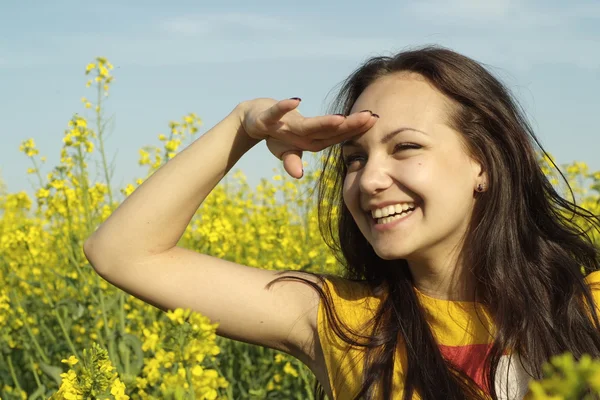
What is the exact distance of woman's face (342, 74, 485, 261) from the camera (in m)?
1.72

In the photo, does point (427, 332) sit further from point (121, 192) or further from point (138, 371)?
point (121, 192)

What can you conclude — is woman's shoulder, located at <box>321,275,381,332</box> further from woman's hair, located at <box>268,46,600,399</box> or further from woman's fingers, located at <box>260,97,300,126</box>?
woman's fingers, located at <box>260,97,300,126</box>

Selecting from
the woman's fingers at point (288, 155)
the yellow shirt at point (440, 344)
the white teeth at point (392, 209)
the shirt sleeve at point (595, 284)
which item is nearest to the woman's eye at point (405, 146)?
the white teeth at point (392, 209)

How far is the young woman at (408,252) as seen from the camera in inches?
69.1

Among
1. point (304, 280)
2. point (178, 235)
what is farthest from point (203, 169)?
point (304, 280)

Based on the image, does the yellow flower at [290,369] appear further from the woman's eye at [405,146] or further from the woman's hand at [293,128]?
the woman's eye at [405,146]

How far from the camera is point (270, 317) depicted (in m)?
1.89

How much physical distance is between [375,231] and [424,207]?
0.12m

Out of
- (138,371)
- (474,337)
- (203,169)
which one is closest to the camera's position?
(474,337)

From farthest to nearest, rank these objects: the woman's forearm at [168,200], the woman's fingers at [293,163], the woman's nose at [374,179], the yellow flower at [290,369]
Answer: the yellow flower at [290,369]
the woman's forearm at [168,200]
the woman's fingers at [293,163]
the woman's nose at [374,179]

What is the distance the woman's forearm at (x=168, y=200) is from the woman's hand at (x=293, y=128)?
69 mm

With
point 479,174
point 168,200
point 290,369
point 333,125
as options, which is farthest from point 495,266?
point 290,369

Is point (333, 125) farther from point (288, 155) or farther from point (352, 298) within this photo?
point (352, 298)

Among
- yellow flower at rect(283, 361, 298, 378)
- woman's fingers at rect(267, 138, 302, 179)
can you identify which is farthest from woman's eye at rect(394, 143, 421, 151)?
yellow flower at rect(283, 361, 298, 378)
